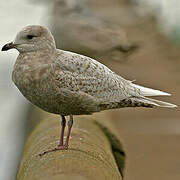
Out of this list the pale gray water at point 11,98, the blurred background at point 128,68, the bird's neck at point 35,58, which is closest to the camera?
the bird's neck at point 35,58

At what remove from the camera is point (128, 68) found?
9797mm

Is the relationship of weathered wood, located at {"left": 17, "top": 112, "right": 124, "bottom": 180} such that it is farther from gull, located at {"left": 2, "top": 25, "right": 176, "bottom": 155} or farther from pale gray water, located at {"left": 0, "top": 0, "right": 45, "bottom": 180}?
pale gray water, located at {"left": 0, "top": 0, "right": 45, "bottom": 180}

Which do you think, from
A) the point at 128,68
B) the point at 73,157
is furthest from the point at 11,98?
the point at 73,157

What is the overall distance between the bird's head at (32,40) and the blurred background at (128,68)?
2489 mm

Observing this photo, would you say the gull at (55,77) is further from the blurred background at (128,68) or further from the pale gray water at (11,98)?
the pale gray water at (11,98)

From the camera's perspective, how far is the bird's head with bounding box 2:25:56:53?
13.1 feet

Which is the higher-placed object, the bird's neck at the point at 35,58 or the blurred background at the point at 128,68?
the blurred background at the point at 128,68

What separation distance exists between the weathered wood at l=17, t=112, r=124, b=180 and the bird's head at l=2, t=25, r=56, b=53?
26.8 inches

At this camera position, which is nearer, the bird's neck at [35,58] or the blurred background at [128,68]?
the bird's neck at [35,58]

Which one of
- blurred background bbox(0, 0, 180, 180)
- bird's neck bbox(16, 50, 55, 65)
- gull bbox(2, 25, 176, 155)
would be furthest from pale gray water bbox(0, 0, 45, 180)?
bird's neck bbox(16, 50, 55, 65)

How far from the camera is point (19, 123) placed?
790cm

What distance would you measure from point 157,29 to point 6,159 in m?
5.88

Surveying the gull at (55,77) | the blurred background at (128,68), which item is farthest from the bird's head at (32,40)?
the blurred background at (128,68)

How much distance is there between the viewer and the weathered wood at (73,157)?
3.91m
